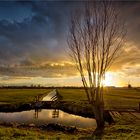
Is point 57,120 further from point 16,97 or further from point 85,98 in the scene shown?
point 16,97

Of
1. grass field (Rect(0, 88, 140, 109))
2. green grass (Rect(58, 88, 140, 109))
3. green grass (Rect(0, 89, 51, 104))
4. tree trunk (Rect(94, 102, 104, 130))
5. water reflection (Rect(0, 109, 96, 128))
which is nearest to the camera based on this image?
tree trunk (Rect(94, 102, 104, 130))

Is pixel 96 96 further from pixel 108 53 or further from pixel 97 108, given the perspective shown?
pixel 108 53

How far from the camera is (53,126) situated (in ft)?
75.2

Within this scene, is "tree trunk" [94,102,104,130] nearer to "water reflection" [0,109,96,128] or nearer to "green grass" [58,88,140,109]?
"water reflection" [0,109,96,128]

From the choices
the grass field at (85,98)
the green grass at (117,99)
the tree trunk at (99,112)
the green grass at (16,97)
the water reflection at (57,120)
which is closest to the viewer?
the tree trunk at (99,112)

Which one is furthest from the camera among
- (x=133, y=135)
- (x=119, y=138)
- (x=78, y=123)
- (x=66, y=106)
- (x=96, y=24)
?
(x=66, y=106)

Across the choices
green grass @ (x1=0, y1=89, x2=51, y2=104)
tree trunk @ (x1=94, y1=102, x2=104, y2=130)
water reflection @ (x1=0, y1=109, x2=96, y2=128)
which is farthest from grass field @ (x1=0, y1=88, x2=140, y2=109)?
tree trunk @ (x1=94, y1=102, x2=104, y2=130)

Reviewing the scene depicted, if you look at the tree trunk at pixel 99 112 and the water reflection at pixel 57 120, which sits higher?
the tree trunk at pixel 99 112

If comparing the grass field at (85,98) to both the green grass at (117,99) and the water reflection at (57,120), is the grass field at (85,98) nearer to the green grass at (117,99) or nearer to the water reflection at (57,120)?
the green grass at (117,99)

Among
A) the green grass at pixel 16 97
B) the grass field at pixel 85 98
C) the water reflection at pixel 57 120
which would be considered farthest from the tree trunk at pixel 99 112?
the green grass at pixel 16 97

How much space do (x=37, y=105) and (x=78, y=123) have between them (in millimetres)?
21447

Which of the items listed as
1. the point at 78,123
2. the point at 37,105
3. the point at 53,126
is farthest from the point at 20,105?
the point at 53,126

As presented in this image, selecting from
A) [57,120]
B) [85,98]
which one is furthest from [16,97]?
[57,120]

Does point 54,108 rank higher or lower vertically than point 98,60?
lower
